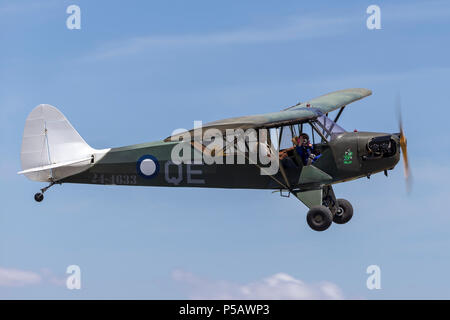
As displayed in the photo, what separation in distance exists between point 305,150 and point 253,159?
48.3 inches

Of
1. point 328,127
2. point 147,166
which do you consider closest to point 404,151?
point 328,127

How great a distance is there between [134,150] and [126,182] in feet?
2.77

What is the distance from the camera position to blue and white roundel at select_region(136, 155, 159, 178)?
69.3 ft

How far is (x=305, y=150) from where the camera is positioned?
2003 cm

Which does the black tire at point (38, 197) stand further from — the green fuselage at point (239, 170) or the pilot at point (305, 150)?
the pilot at point (305, 150)

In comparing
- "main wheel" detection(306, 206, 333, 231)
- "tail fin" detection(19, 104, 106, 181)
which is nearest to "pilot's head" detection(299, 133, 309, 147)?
"main wheel" detection(306, 206, 333, 231)

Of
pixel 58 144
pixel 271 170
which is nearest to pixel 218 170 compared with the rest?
pixel 271 170

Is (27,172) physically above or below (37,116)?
below

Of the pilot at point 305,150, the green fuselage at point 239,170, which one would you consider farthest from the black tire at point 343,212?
the pilot at point 305,150

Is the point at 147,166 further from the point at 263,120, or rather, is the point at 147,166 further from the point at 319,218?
the point at 319,218

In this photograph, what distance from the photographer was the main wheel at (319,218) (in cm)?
1980

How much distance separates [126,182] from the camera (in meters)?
21.5

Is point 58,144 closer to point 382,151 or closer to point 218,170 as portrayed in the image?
point 218,170

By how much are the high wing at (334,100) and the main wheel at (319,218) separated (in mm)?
2608
